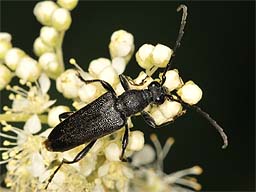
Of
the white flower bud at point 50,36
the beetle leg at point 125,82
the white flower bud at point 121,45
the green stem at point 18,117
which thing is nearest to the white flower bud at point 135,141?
the beetle leg at point 125,82

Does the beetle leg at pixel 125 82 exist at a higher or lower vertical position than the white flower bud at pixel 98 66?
lower

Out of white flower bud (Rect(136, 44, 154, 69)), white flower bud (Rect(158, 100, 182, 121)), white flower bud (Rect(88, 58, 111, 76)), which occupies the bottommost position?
white flower bud (Rect(158, 100, 182, 121))

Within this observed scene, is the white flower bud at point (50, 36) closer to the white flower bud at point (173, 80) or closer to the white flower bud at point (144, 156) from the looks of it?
the white flower bud at point (173, 80)

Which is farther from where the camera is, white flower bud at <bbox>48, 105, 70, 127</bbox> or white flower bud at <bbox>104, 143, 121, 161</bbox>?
white flower bud at <bbox>48, 105, 70, 127</bbox>

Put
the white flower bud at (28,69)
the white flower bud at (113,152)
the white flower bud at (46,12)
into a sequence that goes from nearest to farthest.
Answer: the white flower bud at (113,152) < the white flower bud at (28,69) < the white flower bud at (46,12)

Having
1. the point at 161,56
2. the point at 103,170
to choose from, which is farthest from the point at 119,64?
the point at 103,170

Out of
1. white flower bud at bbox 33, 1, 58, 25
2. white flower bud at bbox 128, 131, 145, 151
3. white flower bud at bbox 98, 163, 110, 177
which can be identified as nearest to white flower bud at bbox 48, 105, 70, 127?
white flower bud at bbox 98, 163, 110, 177

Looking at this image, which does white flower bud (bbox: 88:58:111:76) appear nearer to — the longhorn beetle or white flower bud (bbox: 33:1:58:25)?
the longhorn beetle

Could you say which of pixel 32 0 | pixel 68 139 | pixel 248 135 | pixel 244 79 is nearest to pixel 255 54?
pixel 244 79
